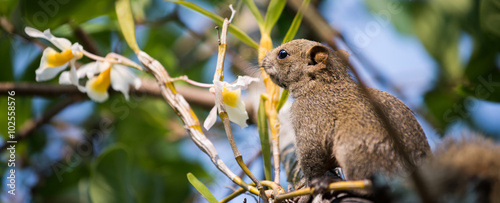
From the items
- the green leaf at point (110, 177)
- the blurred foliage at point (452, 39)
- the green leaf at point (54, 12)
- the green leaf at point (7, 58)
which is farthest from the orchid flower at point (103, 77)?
the blurred foliage at point (452, 39)

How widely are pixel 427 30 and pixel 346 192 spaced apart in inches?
72.4

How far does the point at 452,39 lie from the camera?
2699mm

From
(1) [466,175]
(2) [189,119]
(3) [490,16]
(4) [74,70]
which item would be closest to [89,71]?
(4) [74,70]

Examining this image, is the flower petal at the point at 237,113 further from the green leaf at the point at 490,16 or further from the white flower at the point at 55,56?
the green leaf at the point at 490,16

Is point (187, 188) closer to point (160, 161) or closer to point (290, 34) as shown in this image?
point (160, 161)

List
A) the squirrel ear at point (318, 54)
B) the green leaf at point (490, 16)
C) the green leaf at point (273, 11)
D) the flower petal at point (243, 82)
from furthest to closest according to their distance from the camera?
the green leaf at point (490, 16) → the green leaf at point (273, 11) → the squirrel ear at point (318, 54) → the flower petal at point (243, 82)

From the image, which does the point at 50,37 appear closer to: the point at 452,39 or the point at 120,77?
the point at 120,77

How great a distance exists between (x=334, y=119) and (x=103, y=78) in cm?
90

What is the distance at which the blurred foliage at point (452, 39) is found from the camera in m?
2.27

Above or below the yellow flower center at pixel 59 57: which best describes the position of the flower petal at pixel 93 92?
below

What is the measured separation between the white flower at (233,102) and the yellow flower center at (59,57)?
24.8 inches

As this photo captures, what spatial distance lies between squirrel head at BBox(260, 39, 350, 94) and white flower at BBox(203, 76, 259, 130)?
26cm

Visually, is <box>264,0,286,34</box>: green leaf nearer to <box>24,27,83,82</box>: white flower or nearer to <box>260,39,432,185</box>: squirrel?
<box>260,39,432,185</box>: squirrel

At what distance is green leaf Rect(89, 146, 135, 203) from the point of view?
224cm
